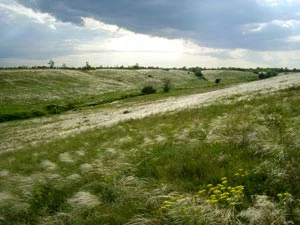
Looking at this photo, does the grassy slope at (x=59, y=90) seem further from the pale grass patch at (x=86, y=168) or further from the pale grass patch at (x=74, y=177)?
the pale grass patch at (x=74, y=177)

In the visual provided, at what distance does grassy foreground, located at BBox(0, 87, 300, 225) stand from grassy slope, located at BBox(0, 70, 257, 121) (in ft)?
191

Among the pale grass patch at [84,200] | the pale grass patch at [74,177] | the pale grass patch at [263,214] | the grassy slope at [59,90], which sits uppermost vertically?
the pale grass patch at [263,214]

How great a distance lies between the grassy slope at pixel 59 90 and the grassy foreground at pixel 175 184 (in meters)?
58.2

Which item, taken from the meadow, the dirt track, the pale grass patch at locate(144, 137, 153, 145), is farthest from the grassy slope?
the meadow

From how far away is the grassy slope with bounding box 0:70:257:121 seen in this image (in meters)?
74.1

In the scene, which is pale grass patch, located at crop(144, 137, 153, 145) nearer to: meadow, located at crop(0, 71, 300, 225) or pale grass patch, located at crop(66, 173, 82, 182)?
meadow, located at crop(0, 71, 300, 225)

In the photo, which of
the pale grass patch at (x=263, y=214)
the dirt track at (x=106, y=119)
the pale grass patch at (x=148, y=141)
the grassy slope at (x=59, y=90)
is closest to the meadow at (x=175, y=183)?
the pale grass patch at (x=263, y=214)

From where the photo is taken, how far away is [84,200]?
8195 millimetres

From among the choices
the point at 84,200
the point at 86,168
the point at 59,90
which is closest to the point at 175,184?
the point at 84,200

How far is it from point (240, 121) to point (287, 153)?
6.34 m

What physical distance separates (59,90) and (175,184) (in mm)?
94868

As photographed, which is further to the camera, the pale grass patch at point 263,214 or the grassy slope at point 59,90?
the grassy slope at point 59,90

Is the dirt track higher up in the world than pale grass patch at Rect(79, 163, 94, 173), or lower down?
lower down

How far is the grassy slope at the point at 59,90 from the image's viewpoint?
74125mm
